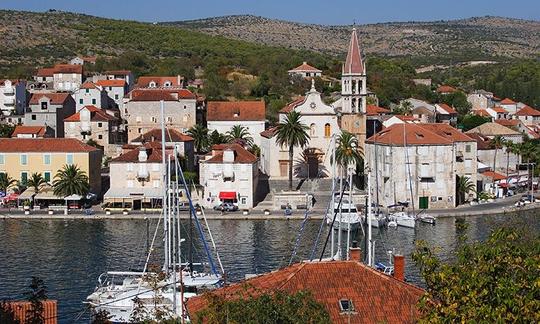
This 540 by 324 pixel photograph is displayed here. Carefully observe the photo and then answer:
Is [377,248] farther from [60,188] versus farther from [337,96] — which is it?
[337,96]

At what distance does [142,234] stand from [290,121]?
57.8 feet

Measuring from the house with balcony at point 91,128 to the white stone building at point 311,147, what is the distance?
14.7 metres

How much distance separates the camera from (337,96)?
308 feet

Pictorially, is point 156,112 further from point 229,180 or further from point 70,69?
point 70,69

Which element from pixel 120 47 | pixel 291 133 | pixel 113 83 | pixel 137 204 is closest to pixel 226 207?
pixel 137 204

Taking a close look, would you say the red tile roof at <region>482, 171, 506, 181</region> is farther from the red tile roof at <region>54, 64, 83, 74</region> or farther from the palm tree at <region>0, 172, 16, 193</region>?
the red tile roof at <region>54, 64, 83, 74</region>

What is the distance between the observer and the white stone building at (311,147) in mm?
69250

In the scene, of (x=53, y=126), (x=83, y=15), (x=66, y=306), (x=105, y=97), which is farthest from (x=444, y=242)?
(x=83, y=15)

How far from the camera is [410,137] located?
206 feet

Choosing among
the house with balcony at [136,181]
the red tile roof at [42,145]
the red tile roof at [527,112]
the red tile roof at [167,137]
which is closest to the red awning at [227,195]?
the house with balcony at [136,181]

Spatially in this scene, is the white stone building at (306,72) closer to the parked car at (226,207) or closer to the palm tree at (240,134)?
the palm tree at (240,134)

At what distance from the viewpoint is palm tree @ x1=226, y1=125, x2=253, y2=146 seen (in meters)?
75.0

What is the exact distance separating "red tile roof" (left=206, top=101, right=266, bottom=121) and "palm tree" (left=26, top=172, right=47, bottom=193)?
1831 cm

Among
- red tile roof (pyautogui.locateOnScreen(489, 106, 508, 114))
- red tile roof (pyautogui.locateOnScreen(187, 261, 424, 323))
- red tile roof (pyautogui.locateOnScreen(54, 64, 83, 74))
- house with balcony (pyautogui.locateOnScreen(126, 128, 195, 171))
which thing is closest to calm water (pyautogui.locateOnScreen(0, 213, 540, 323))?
red tile roof (pyautogui.locateOnScreen(187, 261, 424, 323))
